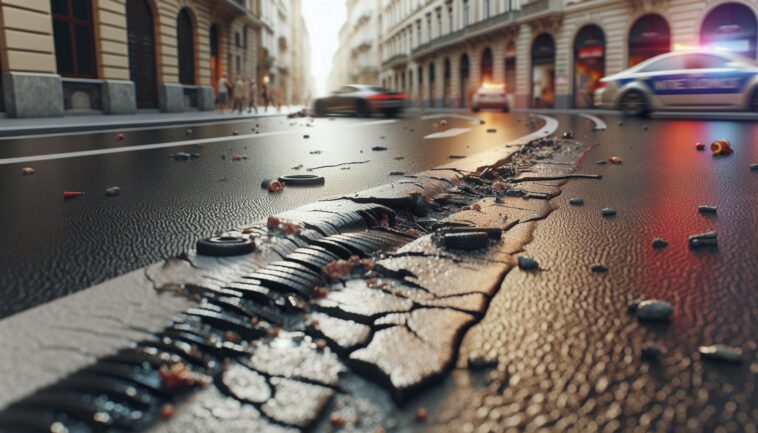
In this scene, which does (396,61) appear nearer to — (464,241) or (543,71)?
(543,71)

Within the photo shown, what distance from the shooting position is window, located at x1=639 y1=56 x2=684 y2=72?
1509 centimetres

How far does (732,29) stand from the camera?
82.3ft

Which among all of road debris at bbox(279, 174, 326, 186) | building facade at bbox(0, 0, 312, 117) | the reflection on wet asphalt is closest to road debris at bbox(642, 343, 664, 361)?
the reflection on wet asphalt

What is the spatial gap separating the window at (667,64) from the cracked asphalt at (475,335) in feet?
44.9

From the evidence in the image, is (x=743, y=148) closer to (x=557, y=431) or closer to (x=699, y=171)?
(x=699, y=171)

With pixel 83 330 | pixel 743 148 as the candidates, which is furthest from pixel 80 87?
pixel 83 330

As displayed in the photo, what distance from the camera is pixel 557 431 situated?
1.19 m

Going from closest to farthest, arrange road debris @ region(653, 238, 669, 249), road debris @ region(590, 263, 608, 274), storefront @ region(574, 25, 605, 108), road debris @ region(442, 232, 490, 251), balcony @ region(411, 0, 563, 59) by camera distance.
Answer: road debris @ region(590, 263, 608, 274)
road debris @ region(442, 232, 490, 251)
road debris @ region(653, 238, 669, 249)
storefront @ region(574, 25, 605, 108)
balcony @ region(411, 0, 563, 59)

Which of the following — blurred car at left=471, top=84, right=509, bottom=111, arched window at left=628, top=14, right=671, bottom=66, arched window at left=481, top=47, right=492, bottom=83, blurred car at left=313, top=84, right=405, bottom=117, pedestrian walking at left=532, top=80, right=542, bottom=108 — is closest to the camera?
blurred car at left=313, top=84, right=405, bottom=117

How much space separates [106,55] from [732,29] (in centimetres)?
2377

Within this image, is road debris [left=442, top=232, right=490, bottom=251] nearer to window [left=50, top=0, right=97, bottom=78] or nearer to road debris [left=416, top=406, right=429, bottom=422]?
road debris [left=416, top=406, right=429, bottom=422]

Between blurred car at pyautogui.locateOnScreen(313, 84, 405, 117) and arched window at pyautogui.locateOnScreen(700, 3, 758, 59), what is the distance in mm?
13865

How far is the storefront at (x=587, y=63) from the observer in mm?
31219

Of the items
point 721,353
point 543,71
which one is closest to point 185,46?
point 543,71
